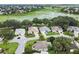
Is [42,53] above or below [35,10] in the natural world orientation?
below

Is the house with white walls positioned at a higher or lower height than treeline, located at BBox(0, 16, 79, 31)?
lower

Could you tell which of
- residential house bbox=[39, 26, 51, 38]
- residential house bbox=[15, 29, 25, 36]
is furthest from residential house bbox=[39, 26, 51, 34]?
residential house bbox=[15, 29, 25, 36]

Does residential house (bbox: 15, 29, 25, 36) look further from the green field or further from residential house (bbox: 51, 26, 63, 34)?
residential house (bbox: 51, 26, 63, 34)

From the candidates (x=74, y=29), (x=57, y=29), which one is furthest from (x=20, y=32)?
(x=74, y=29)

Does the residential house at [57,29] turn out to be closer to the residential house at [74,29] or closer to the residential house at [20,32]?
the residential house at [74,29]

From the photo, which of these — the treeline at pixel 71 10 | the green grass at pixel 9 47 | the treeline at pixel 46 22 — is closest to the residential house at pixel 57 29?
the treeline at pixel 46 22
